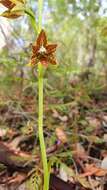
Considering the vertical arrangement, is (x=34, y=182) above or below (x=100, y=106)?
above

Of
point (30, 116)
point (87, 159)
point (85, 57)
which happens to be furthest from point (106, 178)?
point (85, 57)

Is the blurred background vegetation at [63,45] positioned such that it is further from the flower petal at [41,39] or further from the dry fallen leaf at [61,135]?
the flower petal at [41,39]

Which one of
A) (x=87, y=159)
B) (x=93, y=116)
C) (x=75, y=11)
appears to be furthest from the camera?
(x=75, y=11)

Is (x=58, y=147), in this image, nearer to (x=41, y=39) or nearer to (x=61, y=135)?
(x=61, y=135)

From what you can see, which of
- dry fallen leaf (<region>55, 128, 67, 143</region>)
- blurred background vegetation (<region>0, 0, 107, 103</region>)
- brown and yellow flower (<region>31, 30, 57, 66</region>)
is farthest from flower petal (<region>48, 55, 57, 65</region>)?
blurred background vegetation (<region>0, 0, 107, 103</region>)

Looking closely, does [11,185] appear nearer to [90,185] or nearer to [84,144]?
[90,185]

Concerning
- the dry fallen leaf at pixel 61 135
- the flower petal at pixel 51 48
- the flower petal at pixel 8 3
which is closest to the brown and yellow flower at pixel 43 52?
the flower petal at pixel 51 48

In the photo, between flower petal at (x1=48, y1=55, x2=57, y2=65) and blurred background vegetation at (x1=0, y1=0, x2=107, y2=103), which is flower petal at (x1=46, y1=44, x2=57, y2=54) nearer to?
flower petal at (x1=48, y1=55, x2=57, y2=65)

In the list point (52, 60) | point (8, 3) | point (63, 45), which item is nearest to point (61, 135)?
point (52, 60)
